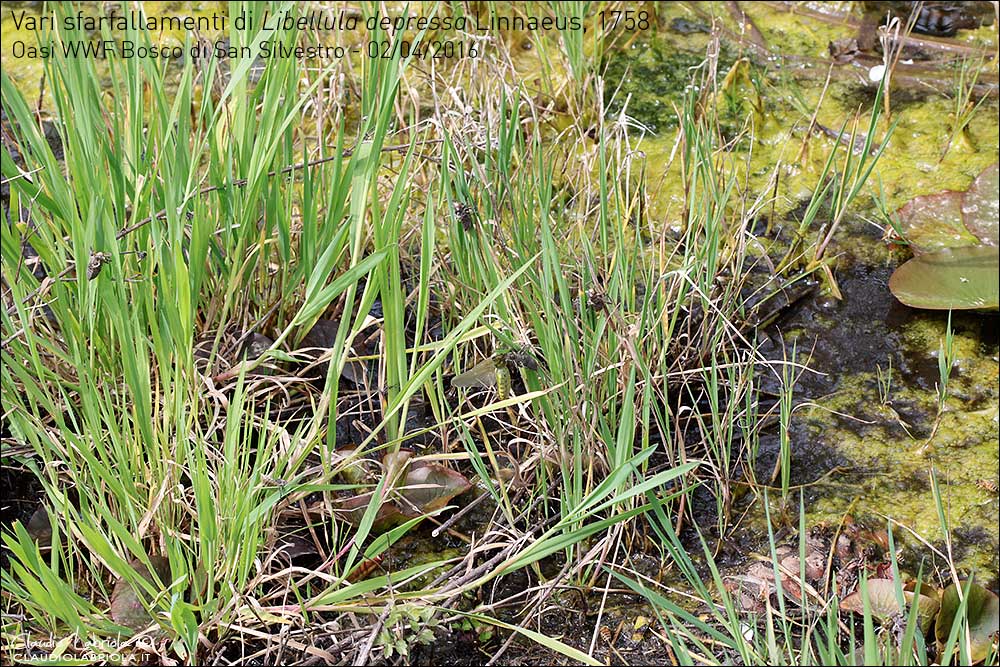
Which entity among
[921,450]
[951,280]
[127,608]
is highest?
[951,280]

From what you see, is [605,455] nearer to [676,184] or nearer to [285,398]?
[285,398]

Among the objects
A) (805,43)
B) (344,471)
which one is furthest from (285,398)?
(805,43)

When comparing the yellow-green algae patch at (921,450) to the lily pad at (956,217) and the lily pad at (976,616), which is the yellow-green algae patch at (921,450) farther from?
the lily pad at (956,217)

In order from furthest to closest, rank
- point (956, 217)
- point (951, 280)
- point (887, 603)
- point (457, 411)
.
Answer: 1. point (956, 217)
2. point (951, 280)
3. point (457, 411)
4. point (887, 603)

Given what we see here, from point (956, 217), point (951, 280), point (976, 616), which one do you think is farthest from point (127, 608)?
point (956, 217)

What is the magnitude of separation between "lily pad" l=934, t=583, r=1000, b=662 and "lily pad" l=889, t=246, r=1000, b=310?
0.53 meters

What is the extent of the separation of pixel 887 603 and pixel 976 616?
103 mm

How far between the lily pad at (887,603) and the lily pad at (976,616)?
0.01 m

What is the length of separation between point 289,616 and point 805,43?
5.39 feet

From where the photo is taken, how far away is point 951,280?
1.60 metres

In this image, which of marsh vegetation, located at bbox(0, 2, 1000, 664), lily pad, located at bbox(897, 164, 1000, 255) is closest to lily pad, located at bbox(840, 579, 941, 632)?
marsh vegetation, located at bbox(0, 2, 1000, 664)

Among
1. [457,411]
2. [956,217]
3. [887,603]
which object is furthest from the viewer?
[956,217]

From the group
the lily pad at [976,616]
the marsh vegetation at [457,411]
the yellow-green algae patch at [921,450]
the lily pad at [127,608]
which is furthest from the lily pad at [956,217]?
the lily pad at [127,608]

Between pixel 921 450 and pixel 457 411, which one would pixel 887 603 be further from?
pixel 457 411
